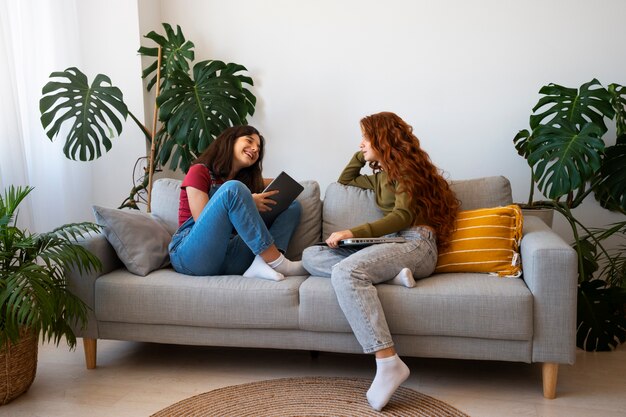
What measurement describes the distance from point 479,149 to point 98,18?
2302 mm

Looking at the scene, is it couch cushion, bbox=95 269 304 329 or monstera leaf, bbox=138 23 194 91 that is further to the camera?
monstera leaf, bbox=138 23 194 91

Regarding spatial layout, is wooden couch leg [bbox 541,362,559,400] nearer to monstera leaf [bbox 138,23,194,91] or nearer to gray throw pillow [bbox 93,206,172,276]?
→ gray throw pillow [bbox 93,206,172,276]

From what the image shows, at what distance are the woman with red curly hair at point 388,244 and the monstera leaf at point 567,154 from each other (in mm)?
438

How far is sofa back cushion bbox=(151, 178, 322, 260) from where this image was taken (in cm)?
312

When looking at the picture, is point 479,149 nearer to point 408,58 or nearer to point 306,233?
point 408,58

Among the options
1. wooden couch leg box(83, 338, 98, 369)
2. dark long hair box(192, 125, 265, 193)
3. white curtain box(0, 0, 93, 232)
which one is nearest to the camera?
wooden couch leg box(83, 338, 98, 369)

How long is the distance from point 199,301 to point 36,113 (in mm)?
1658

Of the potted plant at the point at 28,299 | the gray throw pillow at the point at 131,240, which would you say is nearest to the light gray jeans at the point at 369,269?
the gray throw pillow at the point at 131,240

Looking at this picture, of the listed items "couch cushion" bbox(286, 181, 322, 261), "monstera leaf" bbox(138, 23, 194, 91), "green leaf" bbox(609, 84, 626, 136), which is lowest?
"couch cushion" bbox(286, 181, 322, 261)

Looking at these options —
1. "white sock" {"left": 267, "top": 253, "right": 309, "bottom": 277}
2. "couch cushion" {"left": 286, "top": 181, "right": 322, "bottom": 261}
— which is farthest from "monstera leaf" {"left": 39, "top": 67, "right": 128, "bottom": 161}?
"white sock" {"left": 267, "top": 253, "right": 309, "bottom": 277}

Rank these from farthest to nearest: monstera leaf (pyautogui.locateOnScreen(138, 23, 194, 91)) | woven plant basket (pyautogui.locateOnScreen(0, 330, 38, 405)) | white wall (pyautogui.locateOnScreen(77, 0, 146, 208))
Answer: white wall (pyautogui.locateOnScreen(77, 0, 146, 208)), monstera leaf (pyautogui.locateOnScreen(138, 23, 194, 91)), woven plant basket (pyautogui.locateOnScreen(0, 330, 38, 405))

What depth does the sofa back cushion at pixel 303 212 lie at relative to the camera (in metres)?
3.12

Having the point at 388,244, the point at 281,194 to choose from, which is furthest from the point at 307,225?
the point at 388,244

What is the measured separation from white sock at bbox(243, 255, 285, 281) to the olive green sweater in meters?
0.35
